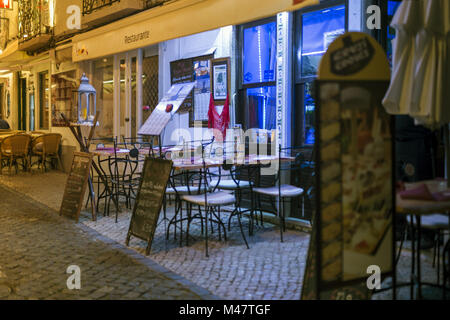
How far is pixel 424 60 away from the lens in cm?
367

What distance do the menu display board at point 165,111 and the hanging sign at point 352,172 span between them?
3704mm

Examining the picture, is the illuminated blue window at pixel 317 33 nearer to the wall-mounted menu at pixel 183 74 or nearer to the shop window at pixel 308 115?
the shop window at pixel 308 115

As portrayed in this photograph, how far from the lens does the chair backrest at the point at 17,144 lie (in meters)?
14.5

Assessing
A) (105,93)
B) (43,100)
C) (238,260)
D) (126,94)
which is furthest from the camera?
(43,100)

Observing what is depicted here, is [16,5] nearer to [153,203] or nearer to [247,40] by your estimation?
[247,40]

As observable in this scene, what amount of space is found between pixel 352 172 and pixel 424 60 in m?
1.07

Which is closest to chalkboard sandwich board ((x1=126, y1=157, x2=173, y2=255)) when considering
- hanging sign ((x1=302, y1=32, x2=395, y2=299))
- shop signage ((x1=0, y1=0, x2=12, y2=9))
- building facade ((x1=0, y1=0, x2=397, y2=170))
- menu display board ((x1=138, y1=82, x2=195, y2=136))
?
menu display board ((x1=138, y1=82, x2=195, y2=136))

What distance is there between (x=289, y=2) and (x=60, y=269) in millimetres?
4312

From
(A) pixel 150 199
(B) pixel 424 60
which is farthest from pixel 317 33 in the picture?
(B) pixel 424 60

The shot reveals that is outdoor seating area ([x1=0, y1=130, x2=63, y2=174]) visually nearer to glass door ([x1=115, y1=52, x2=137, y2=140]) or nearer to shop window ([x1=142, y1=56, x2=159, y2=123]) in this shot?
glass door ([x1=115, y1=52, x2=137, y2=140])

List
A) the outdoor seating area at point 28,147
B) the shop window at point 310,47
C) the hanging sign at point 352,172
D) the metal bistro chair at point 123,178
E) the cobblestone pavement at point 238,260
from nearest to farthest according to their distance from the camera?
the hanging sign at point 352,172, the cobblestone pavement at point 238,260, the shop window at point 310,47, the metal bistro chair at point 123,178, the outdoor seating area at point 28,147

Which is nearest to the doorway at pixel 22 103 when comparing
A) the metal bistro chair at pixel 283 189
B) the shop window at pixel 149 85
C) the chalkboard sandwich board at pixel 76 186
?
the shop window at pixel 149 85

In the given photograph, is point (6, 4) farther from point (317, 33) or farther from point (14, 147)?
point (317, 33)
